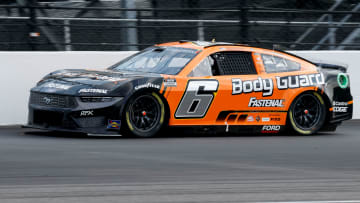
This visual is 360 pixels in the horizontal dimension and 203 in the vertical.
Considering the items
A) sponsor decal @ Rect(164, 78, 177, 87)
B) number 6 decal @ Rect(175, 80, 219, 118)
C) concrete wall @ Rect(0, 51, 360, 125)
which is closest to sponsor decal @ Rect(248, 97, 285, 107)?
number 6 decal @ Rect(175, 80, 219, 118)

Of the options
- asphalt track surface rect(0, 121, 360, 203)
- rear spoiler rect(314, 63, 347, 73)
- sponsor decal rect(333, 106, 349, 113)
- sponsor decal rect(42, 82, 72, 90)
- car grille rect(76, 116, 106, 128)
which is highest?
rear spoiler rect(314, 63, 347, 73)

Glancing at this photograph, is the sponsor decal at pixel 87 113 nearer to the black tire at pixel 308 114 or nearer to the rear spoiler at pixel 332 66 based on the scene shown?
the black tire at pixel 308 114

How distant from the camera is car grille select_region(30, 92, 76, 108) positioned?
994 centimetres

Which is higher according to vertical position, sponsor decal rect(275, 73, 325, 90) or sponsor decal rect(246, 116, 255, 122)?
sponsor decal rect(275, 73, 325, 90)

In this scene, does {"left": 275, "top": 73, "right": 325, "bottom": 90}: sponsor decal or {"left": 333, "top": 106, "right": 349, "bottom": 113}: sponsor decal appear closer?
{"left": 275, "top": 73, "right": 325, "bottom": 90}: sponsor decal

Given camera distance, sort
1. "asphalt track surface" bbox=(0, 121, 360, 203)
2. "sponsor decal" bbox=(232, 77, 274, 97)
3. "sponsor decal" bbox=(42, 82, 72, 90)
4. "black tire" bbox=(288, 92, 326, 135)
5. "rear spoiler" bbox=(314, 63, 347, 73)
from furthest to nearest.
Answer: "rear spoiler" bbox=(314, 63, 347, 73) < "black tire" bbox=(288, 92, 326, 135) < "sponsor decal" bbox=(232, 77, 274, 97) < "sponsor decal" bbox=(42, 82, 72, 90) < "asphalt track surface" bbox=(0, 121, 360, 203)

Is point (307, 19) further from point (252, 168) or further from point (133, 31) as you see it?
point (252, 168)

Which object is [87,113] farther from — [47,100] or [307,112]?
[307,112]

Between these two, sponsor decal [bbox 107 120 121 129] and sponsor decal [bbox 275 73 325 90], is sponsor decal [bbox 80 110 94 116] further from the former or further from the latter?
sponsor decal [bbox 275 73 325 90]

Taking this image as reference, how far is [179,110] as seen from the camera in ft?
34.4

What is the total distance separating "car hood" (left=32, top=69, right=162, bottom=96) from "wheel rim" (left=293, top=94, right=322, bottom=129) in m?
2.41

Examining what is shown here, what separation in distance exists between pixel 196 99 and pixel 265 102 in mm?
1204

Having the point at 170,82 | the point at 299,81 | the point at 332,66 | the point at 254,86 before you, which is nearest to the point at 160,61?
the point at 170,82

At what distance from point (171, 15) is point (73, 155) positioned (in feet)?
21.8
